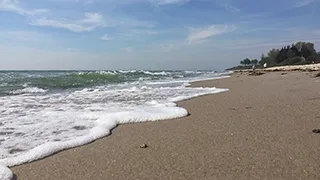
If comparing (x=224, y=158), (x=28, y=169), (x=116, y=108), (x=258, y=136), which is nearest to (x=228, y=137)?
(x=258, y=136)

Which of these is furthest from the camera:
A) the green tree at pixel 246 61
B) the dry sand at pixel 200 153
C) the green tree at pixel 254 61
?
the green tree at pixel 246 61

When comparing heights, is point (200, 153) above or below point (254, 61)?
below

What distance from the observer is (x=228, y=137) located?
12.1ft

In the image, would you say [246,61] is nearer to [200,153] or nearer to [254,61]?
[254,61]

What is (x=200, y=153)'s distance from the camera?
3.13 m

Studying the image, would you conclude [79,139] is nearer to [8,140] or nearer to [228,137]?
[8,140]

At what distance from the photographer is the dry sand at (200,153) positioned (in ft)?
8.61

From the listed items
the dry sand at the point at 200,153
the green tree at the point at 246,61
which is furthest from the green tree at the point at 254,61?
the dry sand at the point at 200,153

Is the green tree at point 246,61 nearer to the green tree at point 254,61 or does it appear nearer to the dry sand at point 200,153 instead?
the green tree at point 254,61

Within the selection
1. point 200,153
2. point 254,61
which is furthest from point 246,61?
point 200,153

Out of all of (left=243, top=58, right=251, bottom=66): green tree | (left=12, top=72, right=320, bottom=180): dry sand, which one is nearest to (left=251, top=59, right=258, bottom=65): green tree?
(left=243, top=58, right=251, bottom=66): green tree

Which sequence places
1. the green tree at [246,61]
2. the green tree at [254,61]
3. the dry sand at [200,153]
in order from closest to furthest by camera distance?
1. the dry sand at [200,153]
2. the green tree at [254,61]
3. the green tree at [246,61]

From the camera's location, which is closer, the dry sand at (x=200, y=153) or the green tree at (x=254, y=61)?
the dry sand at (x=200, y=153)

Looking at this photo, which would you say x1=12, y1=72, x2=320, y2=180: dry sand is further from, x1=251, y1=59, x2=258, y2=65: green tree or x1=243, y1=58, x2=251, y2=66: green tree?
x1=243, y1=58, x2=251, y2=66: green tree
